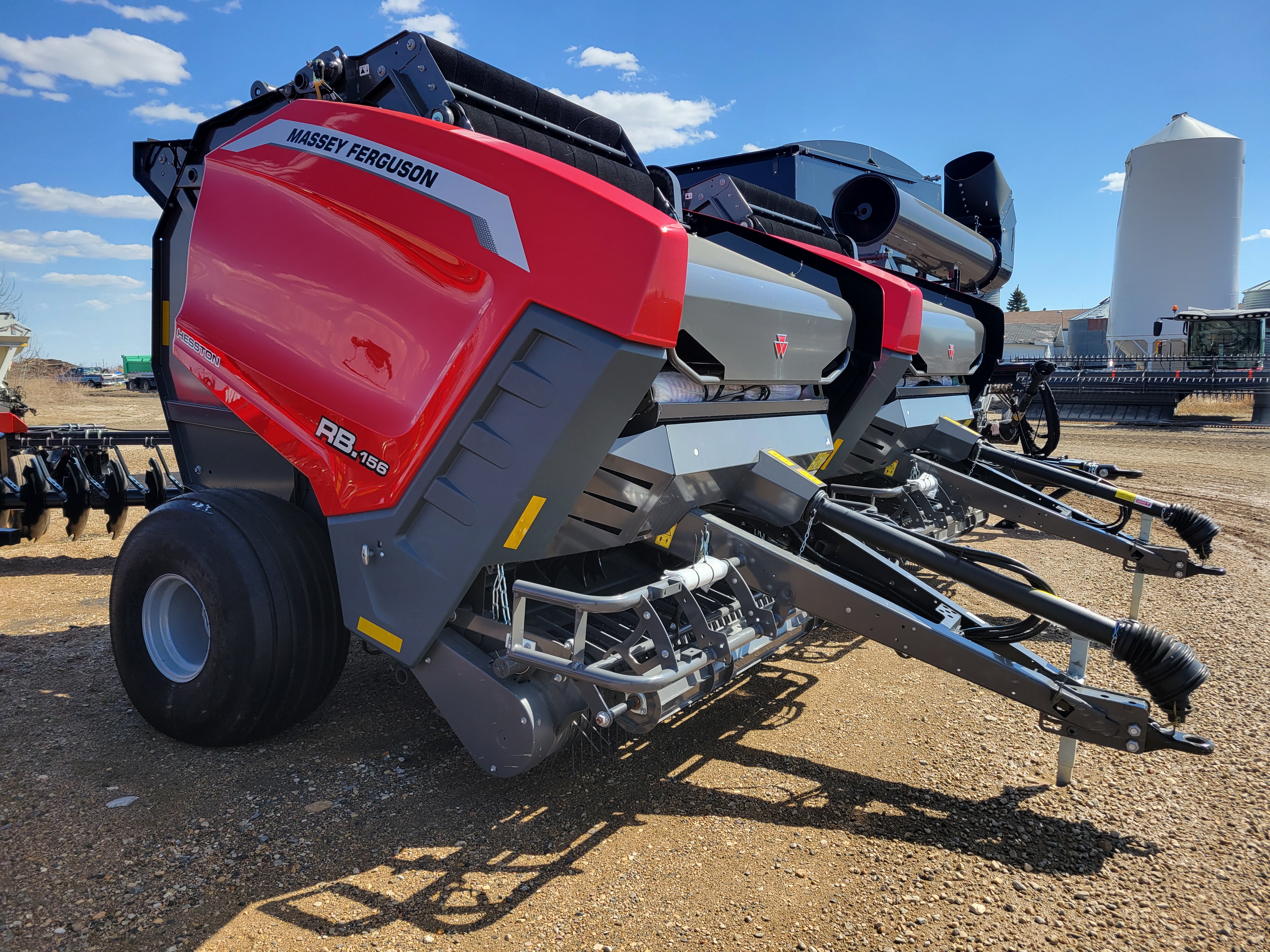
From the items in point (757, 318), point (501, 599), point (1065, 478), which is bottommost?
point (501, 599)

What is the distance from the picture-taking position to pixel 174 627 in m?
3.23

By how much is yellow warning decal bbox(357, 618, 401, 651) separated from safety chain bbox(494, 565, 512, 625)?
0.34 meters

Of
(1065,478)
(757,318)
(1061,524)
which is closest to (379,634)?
(757,318)

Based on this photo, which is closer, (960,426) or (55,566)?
(960,426)

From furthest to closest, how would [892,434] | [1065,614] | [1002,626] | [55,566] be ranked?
1. [55,566]
2. [892,434]
3. [1002,626]
4. [1065,614]

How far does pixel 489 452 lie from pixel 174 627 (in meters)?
1.75

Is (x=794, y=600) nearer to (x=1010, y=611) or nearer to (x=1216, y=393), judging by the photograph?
(x=1010, y=611)

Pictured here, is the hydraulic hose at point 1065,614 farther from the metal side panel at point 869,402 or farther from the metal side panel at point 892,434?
the metal side panel at point 892,434

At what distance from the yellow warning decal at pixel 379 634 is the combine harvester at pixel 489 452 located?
1cm

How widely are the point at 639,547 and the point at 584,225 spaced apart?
1.71 metres

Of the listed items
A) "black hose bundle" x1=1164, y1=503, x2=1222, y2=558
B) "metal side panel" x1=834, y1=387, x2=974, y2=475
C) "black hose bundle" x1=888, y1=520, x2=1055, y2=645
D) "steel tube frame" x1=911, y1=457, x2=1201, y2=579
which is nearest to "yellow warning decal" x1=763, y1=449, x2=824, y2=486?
"black hose bundle" x1=888, y1=520, x2=1055, y2=645

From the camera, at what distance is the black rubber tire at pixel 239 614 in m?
2.89

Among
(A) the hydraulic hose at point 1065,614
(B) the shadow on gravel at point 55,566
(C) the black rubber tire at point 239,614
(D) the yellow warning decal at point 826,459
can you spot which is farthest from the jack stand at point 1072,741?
(B) the shadow on gravel at point 55,566

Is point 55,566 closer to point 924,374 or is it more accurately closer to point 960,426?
point 924,374
